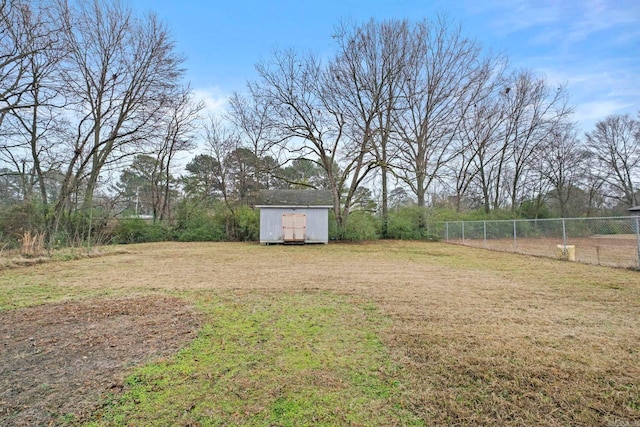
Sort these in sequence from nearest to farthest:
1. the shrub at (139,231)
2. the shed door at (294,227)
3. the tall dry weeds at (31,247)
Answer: the tall dry weeds at (31,247) → the shed door at (294,227) → the shrub at (139,231)

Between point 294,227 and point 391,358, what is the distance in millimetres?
13119

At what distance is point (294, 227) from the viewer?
1544 centimetres

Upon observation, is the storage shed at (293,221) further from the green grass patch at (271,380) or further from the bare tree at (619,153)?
the bare tree at (619,153)

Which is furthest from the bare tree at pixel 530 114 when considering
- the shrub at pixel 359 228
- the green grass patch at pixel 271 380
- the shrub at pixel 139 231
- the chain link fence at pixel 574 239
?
the shrub at pixel 139 231

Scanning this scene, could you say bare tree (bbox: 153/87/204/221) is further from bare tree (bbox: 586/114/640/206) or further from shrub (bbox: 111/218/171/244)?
bare tree (bbox: 586/114/640/206)

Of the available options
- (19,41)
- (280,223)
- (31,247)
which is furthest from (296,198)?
(19,41)

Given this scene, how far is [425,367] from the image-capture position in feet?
7.54

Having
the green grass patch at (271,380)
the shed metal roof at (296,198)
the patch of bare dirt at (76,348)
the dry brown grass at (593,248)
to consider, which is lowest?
the green grass patch at (271,380)

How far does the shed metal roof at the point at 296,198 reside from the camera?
15.7 metres

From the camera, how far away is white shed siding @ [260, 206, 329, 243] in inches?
611

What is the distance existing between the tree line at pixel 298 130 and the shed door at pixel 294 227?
2.53 metres

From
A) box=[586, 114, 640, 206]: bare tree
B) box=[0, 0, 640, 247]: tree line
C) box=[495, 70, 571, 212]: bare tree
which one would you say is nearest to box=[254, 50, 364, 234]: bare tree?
box=[0, 0, 640, 247]: tree line

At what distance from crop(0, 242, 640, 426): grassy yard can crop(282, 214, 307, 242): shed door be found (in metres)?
10.2

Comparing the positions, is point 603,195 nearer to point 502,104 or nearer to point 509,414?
point 502,104
